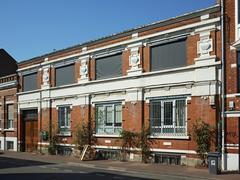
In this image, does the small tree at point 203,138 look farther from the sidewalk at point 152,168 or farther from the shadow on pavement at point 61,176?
the shadow on pavement at point 61,176

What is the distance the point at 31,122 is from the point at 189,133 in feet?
56.0

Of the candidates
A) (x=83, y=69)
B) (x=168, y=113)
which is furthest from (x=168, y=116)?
(x=83, y=69)

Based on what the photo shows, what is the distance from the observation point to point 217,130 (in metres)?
20.8

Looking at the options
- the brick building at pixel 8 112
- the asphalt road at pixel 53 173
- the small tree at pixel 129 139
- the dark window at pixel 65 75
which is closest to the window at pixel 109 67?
the dark window at pixel 65 75

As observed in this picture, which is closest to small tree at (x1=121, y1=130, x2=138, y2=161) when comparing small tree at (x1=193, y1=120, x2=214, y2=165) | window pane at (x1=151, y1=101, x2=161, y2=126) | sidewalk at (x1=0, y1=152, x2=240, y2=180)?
sidewalk at (x1=0, y1=152, x2=240, y2=180)

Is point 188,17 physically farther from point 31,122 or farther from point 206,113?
point 31,122

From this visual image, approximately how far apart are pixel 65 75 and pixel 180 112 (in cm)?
1092

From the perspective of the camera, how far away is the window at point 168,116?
2283 cm

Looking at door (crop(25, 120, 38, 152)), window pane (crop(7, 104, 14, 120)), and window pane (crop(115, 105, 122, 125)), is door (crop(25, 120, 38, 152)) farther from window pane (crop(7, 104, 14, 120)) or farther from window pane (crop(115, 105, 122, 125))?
window pane (crop(115, 105, 122, 125))

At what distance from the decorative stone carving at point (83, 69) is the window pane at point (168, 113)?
6961 millimetres

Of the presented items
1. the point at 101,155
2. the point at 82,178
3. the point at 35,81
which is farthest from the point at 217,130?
the point at 35,81

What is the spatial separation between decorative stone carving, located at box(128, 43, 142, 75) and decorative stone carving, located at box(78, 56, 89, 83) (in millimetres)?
4208

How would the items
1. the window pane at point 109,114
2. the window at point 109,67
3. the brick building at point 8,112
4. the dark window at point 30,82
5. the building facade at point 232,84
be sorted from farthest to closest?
the brick building at point 8,112 → the dark window at point 30,82 → the window pane at point 109,114 → the window at point 109,67 → the building facade at point 232,84

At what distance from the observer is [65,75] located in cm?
3119
